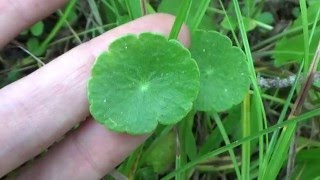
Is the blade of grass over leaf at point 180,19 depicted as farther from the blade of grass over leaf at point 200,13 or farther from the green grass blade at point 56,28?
the green grass blade at point 56,28

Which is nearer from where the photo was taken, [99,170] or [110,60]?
[110,60]

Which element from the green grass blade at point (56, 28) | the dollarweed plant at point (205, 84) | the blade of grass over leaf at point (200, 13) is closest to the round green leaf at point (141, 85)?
the dollarweed plant at point (205, 84)

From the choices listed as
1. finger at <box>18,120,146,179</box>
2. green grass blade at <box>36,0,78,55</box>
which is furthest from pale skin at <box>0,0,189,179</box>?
green grass blade at <box>36,0,78,55</box>

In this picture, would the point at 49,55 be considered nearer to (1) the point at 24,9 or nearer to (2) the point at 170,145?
(1) the point at 24,9

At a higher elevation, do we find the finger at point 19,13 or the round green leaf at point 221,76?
the finger at point 19,13

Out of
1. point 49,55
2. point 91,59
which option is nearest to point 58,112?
point 91,59

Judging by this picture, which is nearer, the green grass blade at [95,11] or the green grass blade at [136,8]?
the green grass blade at [136,8]
